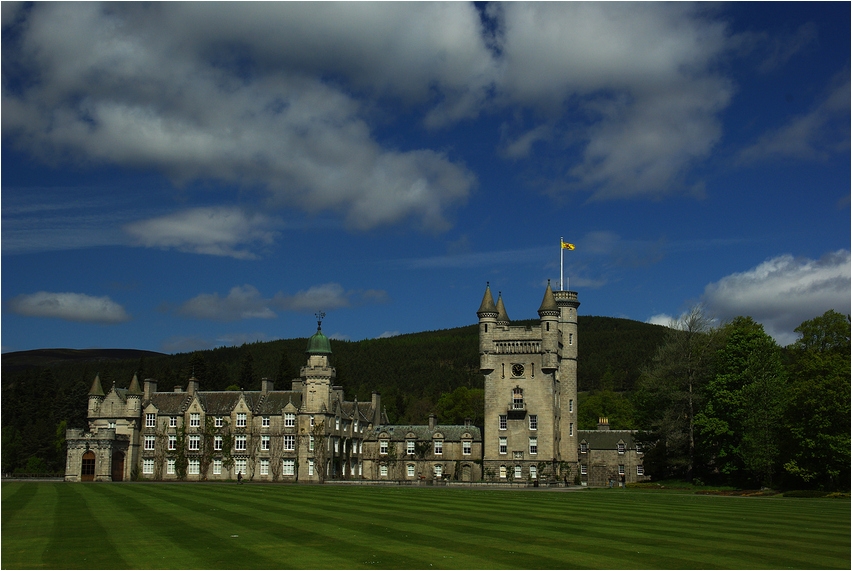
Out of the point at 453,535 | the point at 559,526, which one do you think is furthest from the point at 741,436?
the point at 453,535

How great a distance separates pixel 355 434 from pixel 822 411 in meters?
50.7

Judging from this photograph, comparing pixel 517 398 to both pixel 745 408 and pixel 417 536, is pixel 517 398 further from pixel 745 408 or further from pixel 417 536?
pixel 417 536

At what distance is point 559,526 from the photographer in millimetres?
26203

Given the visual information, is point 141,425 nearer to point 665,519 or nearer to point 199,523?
point 199,523

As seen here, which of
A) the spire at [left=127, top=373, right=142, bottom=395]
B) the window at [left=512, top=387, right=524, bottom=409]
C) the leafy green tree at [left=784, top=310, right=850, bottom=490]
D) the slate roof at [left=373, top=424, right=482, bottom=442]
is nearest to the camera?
the leafy green tree at [left=784, top=310, right=850, bottom=490]

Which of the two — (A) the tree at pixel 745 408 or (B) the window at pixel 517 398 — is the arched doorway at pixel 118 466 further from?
(A) the tree at pixel 745 408

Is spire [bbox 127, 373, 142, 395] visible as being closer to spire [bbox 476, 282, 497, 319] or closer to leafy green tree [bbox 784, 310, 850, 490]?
spire [bbox 476, 282, 497, 319]

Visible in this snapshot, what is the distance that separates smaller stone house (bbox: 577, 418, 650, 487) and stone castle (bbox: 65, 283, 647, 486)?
11 centimetres

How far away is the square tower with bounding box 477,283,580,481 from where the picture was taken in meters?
82.2

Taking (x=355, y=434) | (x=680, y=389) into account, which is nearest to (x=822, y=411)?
(x=680, y=389)

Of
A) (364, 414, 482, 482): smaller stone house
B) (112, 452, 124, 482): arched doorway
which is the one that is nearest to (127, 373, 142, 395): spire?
(112, 452, 124, 482): arched doorway

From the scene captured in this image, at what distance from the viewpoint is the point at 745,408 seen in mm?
60656

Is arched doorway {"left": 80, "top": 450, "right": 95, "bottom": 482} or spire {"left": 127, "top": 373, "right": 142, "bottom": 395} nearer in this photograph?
arched doorway {"left": 80, "top": 450, "right": 95, "bottom": 482}

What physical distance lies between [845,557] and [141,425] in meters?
80.0
